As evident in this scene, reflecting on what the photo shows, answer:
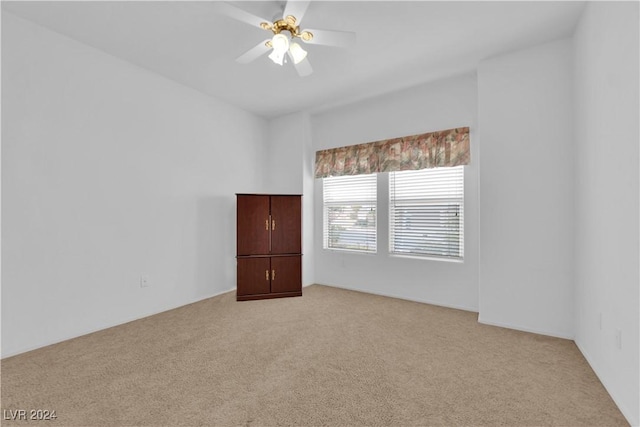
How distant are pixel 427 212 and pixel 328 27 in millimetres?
2439

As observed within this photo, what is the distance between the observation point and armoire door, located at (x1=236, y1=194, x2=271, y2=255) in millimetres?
3781

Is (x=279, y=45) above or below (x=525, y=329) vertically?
above

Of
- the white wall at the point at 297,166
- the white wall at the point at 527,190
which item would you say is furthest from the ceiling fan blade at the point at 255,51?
the white wall at the point at 527,190

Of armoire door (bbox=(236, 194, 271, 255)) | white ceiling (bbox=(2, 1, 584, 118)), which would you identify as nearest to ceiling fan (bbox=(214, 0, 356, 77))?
white ceiling (bbox=(2, 1, 584, 118))

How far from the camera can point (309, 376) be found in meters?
1.99

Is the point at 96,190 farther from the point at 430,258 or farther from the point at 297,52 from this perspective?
the point at 430,258

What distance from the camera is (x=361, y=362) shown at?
2.18m

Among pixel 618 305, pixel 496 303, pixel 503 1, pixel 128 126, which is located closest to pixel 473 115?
pixel 503 1

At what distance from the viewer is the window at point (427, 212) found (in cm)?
350

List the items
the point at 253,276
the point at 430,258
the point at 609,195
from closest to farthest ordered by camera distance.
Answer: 1. the point at 609,195
2. the point at 430,258
3. the point at 253,276

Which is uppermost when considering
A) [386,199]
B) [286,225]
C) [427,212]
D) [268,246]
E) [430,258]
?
[386,199]

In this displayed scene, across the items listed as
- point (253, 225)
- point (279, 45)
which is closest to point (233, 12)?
point (279, 45)

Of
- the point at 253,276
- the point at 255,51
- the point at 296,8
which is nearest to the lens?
the point at 296,8

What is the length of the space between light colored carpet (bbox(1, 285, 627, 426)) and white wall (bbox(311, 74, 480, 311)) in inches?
23.7
